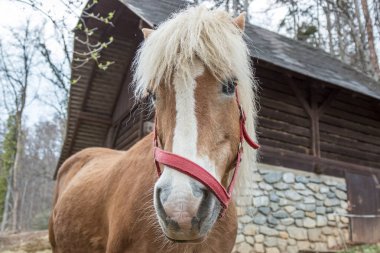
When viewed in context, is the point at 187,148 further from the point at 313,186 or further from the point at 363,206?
the point at 363,206

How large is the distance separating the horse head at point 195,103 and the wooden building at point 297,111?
536cm

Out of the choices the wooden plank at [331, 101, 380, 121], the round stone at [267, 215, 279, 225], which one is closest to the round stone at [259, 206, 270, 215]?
the round stone at [267, 215, 279, 225]

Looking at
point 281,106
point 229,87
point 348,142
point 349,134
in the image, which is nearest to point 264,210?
point 281,106

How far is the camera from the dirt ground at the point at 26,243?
7.03 metres

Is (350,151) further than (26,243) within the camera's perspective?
Yes

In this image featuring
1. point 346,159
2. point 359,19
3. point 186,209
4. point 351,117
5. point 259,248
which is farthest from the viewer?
point 359,19

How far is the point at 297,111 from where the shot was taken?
366 inches

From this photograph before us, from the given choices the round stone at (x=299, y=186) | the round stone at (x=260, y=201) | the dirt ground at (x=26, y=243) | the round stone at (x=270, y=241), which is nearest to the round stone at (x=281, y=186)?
the round stone at (x=299, y=186)

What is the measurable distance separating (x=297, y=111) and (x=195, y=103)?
7739mm

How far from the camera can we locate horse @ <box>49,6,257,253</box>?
165 cm

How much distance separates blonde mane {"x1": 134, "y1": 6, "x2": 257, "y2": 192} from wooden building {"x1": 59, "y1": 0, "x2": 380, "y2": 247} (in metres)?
5.28

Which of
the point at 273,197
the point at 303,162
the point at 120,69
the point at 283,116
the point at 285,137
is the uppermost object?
the point at 120,69

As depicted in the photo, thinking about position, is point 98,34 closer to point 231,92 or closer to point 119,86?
point 119,86

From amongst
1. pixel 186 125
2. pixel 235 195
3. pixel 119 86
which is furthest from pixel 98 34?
pixel 186 125
